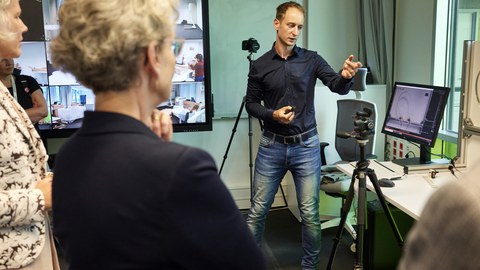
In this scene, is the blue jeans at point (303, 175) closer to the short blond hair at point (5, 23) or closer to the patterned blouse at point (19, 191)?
the patterned blouse at point (19, 191)

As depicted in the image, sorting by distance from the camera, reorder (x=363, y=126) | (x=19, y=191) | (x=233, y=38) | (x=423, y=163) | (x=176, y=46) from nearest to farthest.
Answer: (x=176, y=46) → (x=19, y=191) → (x=363, y=126) → (x=423, y=163) → (x=233, y=38)

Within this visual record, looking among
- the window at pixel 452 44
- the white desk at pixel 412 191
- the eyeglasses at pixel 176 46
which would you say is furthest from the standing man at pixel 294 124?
the eyeglasses at pixel 176 46

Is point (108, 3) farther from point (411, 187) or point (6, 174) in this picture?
point (411, 187)

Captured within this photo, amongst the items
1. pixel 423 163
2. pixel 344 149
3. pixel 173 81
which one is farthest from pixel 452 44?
pixel 173 81

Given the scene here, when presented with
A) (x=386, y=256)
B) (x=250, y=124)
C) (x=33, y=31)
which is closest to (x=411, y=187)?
(x=386, y=256)

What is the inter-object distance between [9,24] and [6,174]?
0.40 meters

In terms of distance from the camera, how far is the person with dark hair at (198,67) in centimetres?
363

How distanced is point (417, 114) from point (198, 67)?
5.75 feet

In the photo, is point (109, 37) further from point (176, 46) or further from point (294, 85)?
point (294, 85)

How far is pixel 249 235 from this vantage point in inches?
30.2

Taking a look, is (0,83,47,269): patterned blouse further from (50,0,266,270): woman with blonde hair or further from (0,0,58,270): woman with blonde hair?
(50,0,266,270): woman with blonde hair

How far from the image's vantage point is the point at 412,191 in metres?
2.25

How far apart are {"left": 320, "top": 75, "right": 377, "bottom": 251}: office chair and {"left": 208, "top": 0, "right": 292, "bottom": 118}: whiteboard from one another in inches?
35.0

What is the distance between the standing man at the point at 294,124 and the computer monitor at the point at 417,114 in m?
0.39
